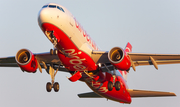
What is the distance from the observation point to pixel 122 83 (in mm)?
37469

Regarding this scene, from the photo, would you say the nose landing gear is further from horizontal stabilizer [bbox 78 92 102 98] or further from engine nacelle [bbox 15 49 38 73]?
horizontal stabilizer [bbox 78 92 102 98]

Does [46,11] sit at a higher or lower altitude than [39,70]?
higher

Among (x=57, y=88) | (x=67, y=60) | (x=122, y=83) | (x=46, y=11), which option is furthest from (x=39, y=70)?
(x=122, y=83)

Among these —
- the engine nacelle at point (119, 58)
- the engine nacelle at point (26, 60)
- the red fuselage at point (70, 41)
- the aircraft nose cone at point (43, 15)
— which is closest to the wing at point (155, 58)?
the engine nacelle at point (119, 58)

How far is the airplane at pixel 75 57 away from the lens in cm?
2506

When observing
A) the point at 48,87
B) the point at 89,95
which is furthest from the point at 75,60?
the point at 89,95

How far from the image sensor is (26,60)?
30047 millimetres

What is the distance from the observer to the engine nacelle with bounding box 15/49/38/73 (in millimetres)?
29638

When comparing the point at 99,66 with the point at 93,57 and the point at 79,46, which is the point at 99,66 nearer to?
the point at 93,57

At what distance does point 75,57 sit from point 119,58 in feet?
13.4

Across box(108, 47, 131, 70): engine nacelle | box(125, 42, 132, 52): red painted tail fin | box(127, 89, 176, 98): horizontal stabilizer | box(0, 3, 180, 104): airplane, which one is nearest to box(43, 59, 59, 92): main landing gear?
box(0, 3, 180, 104): airplane

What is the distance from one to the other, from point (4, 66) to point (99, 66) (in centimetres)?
1265

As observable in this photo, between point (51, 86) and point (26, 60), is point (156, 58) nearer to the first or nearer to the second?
point (51, 86)

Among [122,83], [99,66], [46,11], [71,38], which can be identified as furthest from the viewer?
[122,83]
